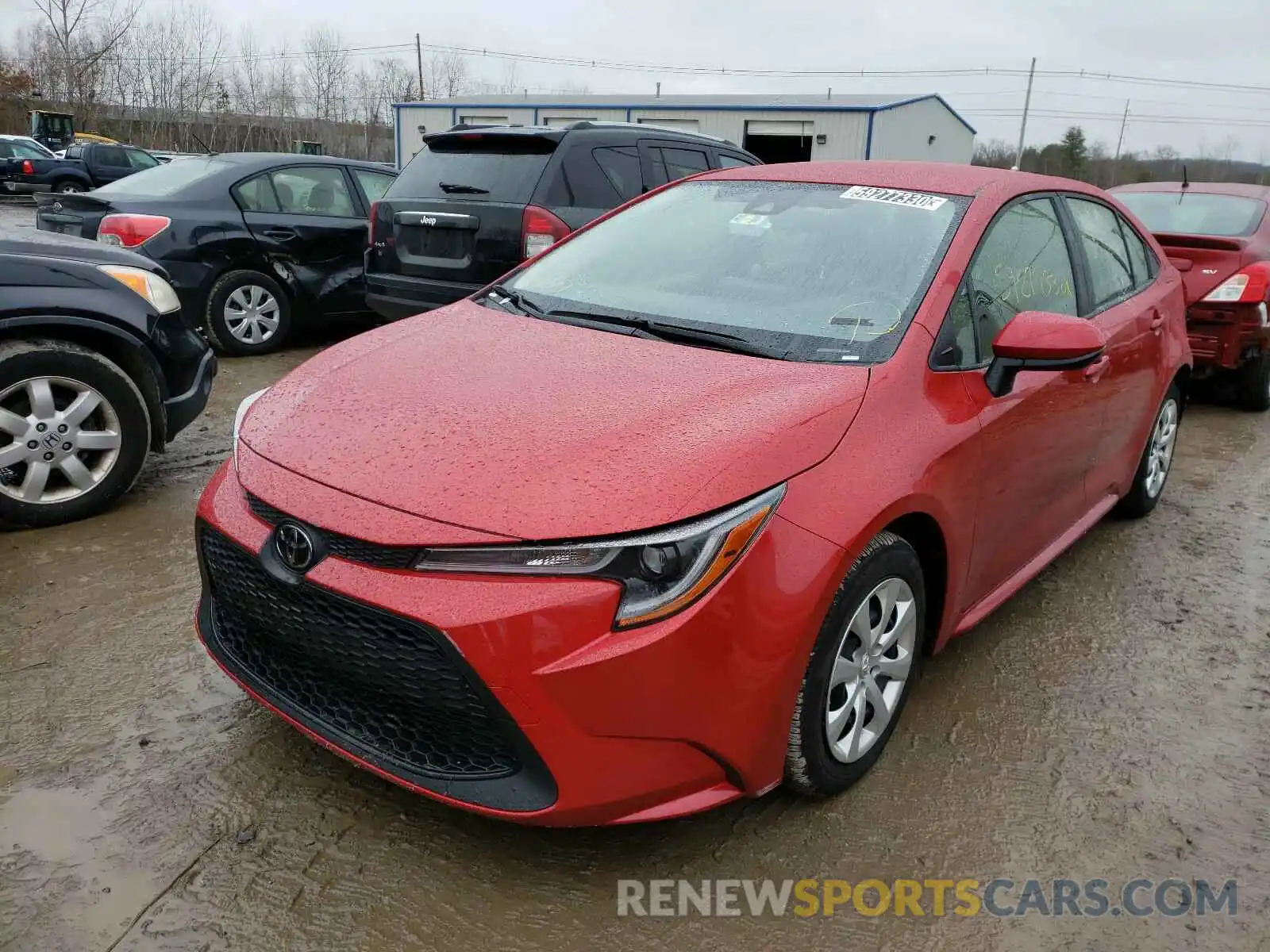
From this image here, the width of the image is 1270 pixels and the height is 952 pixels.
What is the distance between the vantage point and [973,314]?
9.18ft

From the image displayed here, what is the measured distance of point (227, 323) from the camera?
7.09 meters

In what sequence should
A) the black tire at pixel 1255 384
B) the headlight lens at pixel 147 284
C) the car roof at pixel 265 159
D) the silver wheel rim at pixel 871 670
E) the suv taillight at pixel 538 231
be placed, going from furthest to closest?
the car roof at pixel 265 159, the black tire at pixel 1255 384, the suv taillight at pixel 538 231, the headlight lens at pixel 147 284, the silver wheel rim at pixel 871 670

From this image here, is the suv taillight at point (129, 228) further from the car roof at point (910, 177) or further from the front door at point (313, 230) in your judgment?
the car roof at point (910, 177)

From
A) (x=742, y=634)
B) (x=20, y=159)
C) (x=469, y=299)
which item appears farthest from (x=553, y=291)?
(x=20, y=159)

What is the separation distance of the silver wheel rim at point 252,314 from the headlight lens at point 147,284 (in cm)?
281

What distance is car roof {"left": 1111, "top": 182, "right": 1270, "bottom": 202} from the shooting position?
24.2ft

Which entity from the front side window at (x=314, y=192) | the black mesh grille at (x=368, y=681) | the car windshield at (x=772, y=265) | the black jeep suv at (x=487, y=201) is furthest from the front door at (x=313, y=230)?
the black mesh grille at (x=368, y=681)

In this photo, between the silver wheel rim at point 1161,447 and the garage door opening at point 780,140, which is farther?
the garage door opening at point 780,140

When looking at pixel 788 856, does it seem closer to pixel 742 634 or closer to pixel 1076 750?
pixel 742 634

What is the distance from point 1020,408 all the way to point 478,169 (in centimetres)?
434

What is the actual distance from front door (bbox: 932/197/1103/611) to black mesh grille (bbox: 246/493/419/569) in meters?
1.49

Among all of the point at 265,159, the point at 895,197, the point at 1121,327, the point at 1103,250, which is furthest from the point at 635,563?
the point at 265,159

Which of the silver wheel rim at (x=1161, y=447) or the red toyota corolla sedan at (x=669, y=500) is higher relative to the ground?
the red toyota corolla sedan at (x=669, y=500)

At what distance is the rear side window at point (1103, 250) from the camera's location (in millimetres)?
3643
